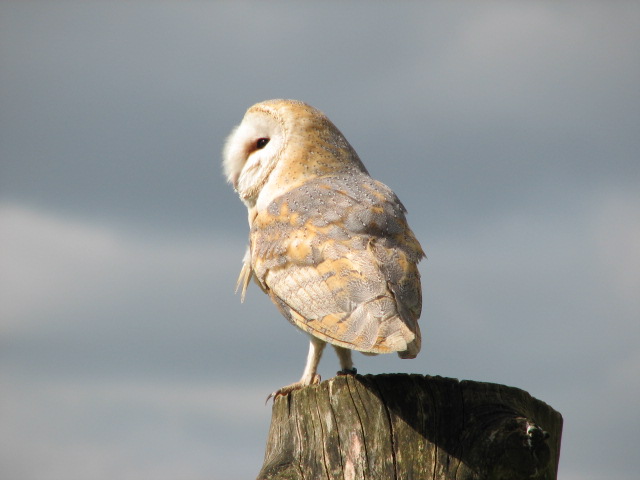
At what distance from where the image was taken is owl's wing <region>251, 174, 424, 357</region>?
4875 millimetres

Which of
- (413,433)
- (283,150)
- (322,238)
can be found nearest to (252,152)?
(283,150)

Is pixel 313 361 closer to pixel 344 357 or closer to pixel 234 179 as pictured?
pixel 344 357

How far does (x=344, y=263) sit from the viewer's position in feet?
17.6

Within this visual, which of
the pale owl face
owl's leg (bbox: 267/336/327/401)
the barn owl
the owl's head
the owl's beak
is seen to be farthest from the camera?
the owl's beak

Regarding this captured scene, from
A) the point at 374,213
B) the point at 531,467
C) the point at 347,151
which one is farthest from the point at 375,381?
the point at 347,151

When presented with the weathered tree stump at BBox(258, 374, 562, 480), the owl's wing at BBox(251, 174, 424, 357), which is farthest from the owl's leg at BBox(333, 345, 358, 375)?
the weathered tree stump at BBox(258, 374, 562, 480)

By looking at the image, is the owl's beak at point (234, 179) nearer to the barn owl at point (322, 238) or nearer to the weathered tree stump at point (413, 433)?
the barn owl at point (322, 238)

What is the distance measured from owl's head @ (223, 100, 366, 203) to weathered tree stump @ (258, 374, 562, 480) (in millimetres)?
2793

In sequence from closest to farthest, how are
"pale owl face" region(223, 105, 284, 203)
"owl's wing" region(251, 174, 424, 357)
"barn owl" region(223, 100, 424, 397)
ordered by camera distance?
1. "owl's wing" region(251, 174, 424, 357)
2. "barn owl" region(223, 100, 424, 397)
3. "pale owl face" region(223, 105, 284, 203)

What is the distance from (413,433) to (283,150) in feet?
11.9

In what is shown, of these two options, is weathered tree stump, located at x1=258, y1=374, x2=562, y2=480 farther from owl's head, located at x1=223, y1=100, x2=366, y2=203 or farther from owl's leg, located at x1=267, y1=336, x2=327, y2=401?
owl's head, located at x1=223, y1=100, x2=366, y2=203

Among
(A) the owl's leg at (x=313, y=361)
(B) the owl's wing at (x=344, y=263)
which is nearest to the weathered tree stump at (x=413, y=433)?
(B) the owl's wing at (x=344, y=263)

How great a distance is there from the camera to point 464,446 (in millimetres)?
4117

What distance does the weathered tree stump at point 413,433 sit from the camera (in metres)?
4.10
